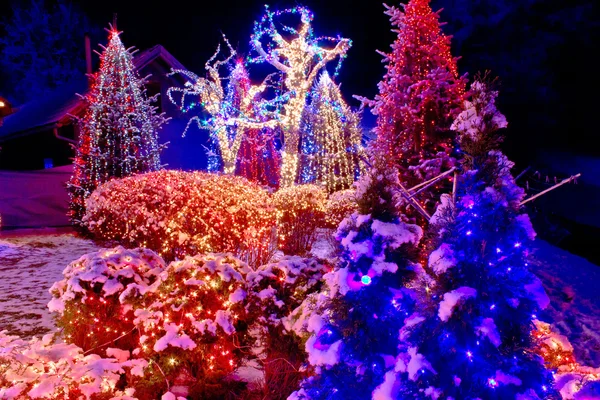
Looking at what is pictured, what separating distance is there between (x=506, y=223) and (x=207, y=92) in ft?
52.9

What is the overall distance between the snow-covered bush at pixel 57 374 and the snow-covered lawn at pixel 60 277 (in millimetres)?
1917

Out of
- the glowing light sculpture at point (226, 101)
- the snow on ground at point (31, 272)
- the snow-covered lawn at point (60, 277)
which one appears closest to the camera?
the snow on ground at point (31, 272)

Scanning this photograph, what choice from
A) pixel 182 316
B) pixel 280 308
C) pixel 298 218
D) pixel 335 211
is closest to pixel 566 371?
pixel 280 308

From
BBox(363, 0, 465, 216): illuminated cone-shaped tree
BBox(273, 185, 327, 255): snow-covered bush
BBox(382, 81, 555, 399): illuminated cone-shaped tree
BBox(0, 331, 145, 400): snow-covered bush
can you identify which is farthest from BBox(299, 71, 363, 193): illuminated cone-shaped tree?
BBox(382, 81, 555, 399): illuminated cone-shaped tree

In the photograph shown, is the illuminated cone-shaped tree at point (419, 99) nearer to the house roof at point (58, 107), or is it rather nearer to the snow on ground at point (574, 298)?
the snow on ground at point (574, 298)

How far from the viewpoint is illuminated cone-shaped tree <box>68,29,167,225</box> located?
12.4 metres

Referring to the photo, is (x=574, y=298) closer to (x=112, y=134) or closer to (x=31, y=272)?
(x=31, y=272)

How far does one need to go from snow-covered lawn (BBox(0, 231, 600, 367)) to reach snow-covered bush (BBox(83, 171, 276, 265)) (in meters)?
1.41

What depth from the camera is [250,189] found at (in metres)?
9.28

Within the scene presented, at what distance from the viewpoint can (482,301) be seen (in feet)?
8.80

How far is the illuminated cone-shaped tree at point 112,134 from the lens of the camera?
40.8 ft

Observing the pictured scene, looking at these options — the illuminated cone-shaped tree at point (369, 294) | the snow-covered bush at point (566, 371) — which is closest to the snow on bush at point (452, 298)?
the illuminated cone-shaped tree at point (369, 294)

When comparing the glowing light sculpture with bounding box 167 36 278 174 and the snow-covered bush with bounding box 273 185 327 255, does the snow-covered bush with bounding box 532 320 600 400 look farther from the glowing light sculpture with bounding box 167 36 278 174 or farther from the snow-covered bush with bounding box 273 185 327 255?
the glowing light sculpture with bounding box 167 36 278 174

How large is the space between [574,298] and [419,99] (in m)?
5.04
